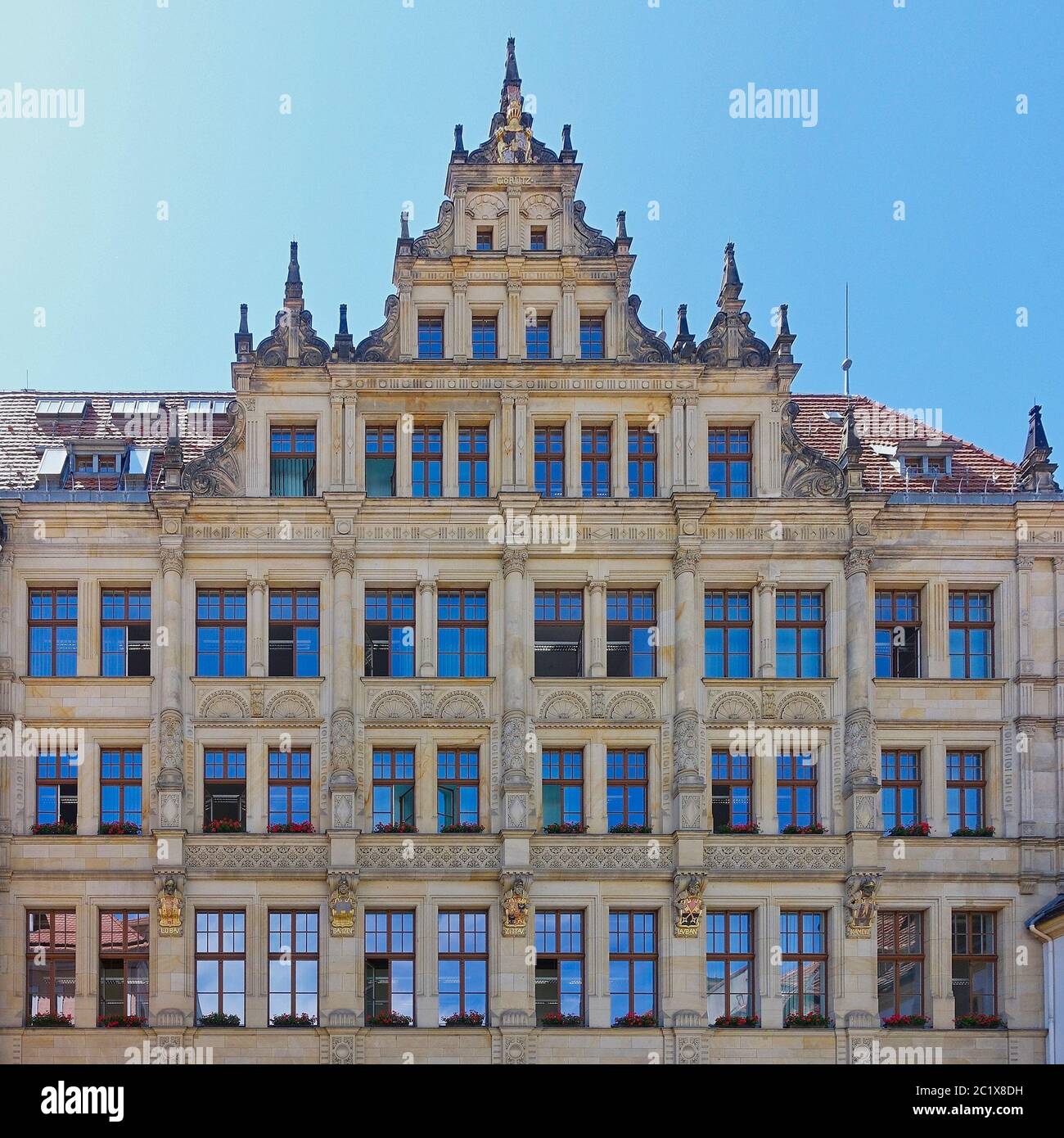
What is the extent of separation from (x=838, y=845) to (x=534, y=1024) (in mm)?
6748

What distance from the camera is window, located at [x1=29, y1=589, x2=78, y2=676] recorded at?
1764 inches

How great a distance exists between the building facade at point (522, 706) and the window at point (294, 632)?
88 millimetres

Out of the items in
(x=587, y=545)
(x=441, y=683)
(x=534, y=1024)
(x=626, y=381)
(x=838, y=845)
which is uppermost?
(x=626, y=381)

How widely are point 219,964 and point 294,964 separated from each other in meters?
1.41

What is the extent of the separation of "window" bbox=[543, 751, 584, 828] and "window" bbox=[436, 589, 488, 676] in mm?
2215

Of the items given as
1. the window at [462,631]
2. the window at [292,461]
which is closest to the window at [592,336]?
the window at [462,631]

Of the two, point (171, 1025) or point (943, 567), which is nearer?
point (171, 1025)

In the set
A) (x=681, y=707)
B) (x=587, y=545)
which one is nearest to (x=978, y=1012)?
(x=681, y=707)

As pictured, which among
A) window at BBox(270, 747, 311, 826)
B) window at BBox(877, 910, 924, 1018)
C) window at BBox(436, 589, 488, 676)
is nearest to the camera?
window at BBox(877, 910, 924, 1018)

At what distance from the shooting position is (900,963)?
4428cm

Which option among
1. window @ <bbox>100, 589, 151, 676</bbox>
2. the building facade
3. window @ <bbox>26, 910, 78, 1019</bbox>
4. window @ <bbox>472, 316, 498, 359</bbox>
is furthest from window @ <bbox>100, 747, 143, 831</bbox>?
window @ <bbox>472, 316, 498, 359</bbox>

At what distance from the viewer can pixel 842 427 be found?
48.7 meters

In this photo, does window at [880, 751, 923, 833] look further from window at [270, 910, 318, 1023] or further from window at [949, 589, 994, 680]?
window at [270, 910, 318, 1023]

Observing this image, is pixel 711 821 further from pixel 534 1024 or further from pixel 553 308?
pixel 553 308
